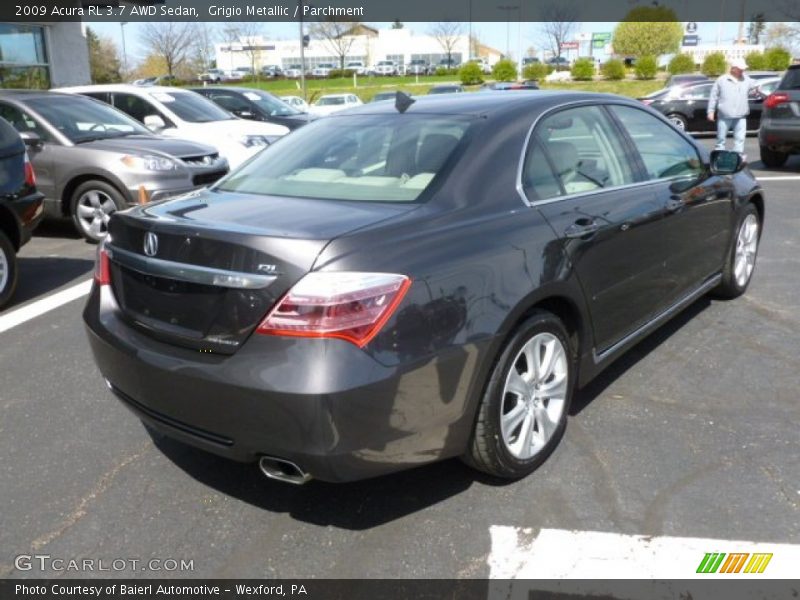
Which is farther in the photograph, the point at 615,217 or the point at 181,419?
the point at 615,217

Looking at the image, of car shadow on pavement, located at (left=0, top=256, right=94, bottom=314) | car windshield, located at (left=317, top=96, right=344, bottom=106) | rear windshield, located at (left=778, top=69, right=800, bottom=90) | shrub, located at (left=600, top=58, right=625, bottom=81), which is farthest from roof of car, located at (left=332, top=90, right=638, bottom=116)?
shrub, located at (left=600, top=58, right=625, bottom=81)

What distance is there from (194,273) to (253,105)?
42.3 ft

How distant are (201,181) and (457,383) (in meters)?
6.49

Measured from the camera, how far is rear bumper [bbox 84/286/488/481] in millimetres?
2338

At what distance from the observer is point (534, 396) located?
3.06 meters

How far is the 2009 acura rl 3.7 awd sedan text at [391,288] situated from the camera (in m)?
2.38

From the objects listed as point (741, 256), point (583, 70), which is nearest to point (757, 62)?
point (583, 70)

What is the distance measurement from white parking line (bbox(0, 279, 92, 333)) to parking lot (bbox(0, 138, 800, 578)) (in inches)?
50.6

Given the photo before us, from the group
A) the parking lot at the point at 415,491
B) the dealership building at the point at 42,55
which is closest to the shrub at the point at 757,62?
the dealership building at the point at 42,55

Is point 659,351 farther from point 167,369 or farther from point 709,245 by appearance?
point 167,369

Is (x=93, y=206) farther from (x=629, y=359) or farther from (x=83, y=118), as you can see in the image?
(x=629, y=359)

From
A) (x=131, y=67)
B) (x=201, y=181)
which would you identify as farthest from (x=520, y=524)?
(x=131, y=67)

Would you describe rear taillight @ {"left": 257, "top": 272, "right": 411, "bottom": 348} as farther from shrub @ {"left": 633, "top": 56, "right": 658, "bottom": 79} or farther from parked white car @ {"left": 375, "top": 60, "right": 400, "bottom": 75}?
parked white car @ {"left": 375, "top": 60, "right": 400, "bottom": 75}

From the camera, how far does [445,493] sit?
3012mm
